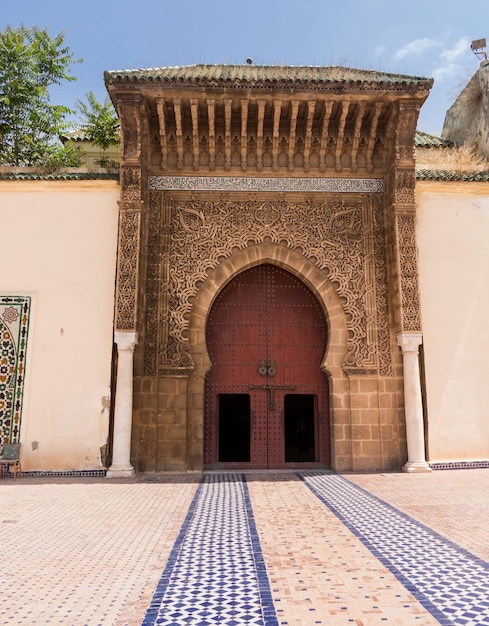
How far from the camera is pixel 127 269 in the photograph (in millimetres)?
5641

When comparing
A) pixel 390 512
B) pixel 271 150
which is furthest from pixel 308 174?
pixel 390 512

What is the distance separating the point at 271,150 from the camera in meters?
6.25

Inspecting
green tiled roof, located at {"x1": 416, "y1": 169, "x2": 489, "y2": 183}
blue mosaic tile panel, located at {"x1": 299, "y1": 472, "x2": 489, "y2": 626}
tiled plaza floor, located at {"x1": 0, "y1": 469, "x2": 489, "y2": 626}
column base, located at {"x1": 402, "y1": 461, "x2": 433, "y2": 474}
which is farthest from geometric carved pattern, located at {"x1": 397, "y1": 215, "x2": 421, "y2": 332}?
blue mosaic tile panel, located at {"x1": 299, "y1": 472, "x2": 489, "y2": 626}

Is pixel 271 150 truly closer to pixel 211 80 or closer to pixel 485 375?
pixel 211 80

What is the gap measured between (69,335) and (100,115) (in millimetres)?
4592

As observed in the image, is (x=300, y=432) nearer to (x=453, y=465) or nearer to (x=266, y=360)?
(x=266, y=360)

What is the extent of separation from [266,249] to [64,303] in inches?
92.3

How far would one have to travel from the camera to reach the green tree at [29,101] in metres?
8.56

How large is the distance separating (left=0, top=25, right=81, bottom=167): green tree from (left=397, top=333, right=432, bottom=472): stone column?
584 cm

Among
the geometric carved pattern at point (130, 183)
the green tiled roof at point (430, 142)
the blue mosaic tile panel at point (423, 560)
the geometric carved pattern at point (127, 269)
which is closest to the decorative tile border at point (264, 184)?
the geometric carved pattern at point (130, 183)

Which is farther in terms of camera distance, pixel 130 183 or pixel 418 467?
pixel 130 183

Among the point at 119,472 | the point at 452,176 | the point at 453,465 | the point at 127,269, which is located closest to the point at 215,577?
the point at 119,472

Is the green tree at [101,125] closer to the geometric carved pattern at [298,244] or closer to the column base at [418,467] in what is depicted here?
the geometric carved pattern at [298,244]

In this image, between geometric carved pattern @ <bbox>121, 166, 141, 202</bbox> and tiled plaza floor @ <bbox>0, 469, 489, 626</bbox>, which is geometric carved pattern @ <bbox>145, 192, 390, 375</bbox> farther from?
tiled plaza floor @ <bbox>0, 469, 489, 626</bbox>
